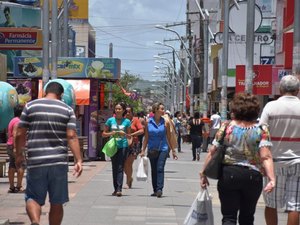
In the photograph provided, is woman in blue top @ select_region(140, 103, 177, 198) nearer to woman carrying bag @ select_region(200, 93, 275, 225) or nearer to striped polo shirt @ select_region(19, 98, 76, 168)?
striped polo shirt @ select_region(19, 98, 76, 168)

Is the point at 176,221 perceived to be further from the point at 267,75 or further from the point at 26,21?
the point at 26,21

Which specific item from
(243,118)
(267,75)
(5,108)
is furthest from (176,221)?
(267,75)

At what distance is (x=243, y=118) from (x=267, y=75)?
2051cm

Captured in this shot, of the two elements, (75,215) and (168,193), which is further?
(168,193)

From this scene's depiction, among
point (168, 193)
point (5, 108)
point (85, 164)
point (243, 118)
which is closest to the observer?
point (243, 118)

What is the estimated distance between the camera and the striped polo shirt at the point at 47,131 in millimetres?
8477

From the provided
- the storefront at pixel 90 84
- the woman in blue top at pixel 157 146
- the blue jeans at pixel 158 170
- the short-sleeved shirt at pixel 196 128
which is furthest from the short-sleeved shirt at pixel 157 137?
the short-sleeved shirt at pixel 196 128

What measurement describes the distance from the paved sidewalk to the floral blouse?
342 cm

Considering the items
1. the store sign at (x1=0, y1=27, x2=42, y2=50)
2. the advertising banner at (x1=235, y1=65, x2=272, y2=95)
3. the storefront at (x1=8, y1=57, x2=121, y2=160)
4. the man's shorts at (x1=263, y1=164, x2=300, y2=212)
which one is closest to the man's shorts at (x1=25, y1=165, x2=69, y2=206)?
the man's shorts at (x1=263, y1=164, x2=300, y2=212)

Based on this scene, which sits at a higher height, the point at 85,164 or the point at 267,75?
the point at 267,75

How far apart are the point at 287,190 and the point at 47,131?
264 centimetres

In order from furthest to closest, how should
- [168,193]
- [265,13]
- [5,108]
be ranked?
[265,13] < [168,193] < [5,108]

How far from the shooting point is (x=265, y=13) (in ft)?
162

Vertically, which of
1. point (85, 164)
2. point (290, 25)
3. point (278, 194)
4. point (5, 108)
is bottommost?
point (85, 164)
